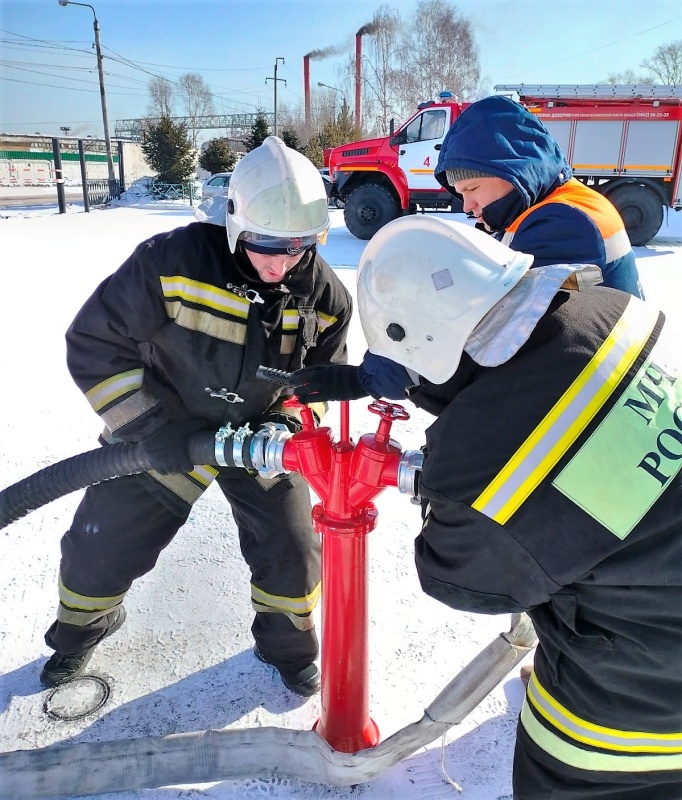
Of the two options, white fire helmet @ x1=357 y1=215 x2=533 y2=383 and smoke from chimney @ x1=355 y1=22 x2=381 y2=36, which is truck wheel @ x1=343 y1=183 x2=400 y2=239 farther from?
smoke from chimney @ x1=355 y1=22 x2=381 y2=36

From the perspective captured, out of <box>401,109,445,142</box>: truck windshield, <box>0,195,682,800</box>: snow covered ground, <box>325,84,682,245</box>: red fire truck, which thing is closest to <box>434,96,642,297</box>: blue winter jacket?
<box>0,195,682,800</box>: snow covered ground

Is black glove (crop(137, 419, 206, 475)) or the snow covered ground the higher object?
black glove (crop(137, 419, 206, 475))

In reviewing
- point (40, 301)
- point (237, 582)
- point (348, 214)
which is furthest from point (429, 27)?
point (237, 582)

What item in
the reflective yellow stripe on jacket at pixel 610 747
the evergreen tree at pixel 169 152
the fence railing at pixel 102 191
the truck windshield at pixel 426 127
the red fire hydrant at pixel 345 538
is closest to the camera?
the reflective yellow stripe on jacket at pixel 610 747

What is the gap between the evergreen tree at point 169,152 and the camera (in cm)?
2398

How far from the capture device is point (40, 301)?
6.06 metres

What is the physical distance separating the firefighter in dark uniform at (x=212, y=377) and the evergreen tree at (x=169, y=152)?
24229mm

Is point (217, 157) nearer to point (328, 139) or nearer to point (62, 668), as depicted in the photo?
point (328, 139)

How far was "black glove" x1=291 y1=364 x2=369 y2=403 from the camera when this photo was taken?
5.06ft

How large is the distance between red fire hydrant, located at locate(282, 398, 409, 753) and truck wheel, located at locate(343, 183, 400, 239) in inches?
375

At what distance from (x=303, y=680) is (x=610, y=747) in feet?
3.66

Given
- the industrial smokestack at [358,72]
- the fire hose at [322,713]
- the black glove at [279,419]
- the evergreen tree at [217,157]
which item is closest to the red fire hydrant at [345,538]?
the fire hose at [322,713]

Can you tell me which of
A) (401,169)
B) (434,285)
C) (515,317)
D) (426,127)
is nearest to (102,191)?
(401,169)

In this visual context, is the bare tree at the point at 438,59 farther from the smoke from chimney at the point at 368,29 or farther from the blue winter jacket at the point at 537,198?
the blue winter jacket at the point at 537,198
